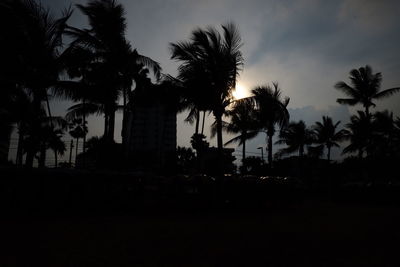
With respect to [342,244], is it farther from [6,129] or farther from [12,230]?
[6,129]

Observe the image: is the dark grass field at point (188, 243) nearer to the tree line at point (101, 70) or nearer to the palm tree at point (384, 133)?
the tree line at point (101, 70)

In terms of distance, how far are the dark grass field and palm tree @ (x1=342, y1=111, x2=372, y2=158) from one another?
1797cm

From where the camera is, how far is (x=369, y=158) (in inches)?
1051

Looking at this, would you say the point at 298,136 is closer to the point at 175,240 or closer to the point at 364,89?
the point at 364,89

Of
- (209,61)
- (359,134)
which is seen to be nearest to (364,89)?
(359,134)

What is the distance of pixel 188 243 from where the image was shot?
567cm

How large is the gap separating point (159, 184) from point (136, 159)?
4738cm

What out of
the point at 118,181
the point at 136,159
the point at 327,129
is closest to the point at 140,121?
the point at 136,159

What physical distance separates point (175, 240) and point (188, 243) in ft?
1.28

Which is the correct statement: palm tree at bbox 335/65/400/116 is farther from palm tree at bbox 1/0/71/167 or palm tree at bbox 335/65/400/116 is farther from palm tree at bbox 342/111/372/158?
palm tree at bbox 1/0/71/167

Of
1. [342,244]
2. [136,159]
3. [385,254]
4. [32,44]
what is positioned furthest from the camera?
[136,159]

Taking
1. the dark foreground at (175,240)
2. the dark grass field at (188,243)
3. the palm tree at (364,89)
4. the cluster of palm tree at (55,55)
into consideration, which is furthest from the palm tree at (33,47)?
the palm tree at (364,89)

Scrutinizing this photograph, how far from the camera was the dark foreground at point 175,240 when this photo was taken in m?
4.59

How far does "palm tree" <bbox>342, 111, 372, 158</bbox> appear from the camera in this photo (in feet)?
76.9
